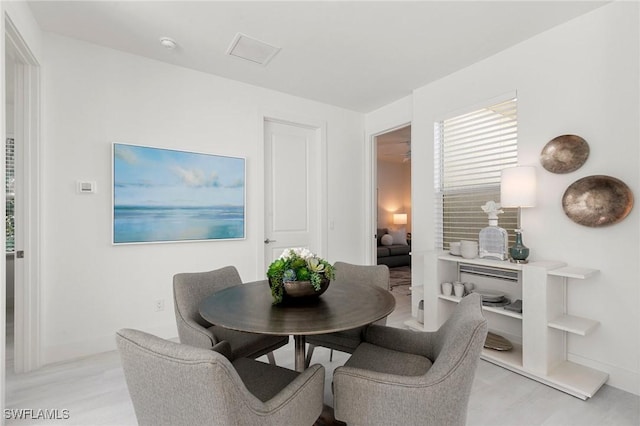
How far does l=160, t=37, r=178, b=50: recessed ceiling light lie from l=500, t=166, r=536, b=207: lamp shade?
2922 mm

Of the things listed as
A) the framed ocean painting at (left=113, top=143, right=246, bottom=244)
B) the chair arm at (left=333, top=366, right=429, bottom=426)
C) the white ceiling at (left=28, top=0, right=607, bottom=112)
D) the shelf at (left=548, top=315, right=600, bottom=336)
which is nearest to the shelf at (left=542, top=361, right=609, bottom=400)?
the shelf at (left=548, top=315, right=600, bottom=336)

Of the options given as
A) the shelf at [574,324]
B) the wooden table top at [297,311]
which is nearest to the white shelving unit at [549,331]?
the shelf at [574,324]

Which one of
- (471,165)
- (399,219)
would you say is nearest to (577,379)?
(471,165)

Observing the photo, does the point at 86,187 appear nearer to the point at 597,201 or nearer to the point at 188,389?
the point at 188,389

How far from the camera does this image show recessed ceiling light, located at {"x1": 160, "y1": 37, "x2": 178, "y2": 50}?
8.22 ft

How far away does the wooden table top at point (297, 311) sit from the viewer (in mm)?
1270

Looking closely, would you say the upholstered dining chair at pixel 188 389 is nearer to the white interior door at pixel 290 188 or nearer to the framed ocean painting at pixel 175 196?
the framed ocean painting at pixel 175 196

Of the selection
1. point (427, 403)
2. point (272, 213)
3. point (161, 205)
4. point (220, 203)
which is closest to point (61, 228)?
point (161, 205)

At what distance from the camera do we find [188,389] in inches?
34.3

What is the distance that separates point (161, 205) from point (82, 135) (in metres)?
0.82

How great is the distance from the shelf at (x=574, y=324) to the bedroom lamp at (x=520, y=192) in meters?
0.46

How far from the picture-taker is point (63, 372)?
2.30m

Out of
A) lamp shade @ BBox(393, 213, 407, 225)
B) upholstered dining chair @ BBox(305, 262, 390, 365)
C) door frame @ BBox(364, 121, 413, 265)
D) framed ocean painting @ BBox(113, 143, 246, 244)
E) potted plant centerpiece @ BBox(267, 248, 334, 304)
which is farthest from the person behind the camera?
lamp shade @ BBox(393, 213, 407, 225)

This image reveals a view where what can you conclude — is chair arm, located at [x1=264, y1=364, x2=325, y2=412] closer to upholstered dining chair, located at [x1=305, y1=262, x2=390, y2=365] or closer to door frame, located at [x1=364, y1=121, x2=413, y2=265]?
upholstered dining chair, located at [x1=305, y1=262, x2=390, y2=365]
